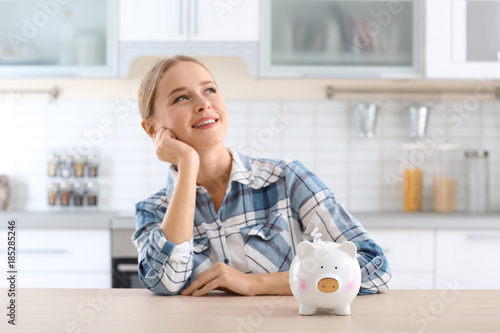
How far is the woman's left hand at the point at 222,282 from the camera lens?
1170 millimetres

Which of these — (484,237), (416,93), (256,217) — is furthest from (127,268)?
(416,93)

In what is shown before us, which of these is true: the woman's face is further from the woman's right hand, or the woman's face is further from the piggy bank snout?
the piggy bank snout

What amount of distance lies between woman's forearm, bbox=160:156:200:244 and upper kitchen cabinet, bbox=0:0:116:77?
1.74 m

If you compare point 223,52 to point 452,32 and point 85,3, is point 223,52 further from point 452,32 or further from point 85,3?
point 452,32

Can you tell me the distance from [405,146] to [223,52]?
107 cm

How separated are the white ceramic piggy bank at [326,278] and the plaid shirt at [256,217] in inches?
13.3

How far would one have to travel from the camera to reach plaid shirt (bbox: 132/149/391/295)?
1.35 meters

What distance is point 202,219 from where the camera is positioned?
1411mm

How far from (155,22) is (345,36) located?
0.91 m

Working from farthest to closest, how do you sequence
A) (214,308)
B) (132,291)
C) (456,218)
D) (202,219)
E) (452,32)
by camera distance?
1. (452,32)
2. (456,218)
3. (202,219)
4. (132,291)
5. (214,308)

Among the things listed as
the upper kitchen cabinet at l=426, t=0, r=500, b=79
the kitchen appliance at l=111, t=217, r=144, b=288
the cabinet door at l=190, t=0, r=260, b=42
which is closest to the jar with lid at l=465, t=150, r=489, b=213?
the upper kitchen cabinet at l=426, t=0, r=500, b=79

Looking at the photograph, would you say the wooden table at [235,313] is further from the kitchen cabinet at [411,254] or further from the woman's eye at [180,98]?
the kitchen cabinet at [411,254]

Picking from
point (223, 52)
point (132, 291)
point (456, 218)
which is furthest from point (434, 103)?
point (132, 291)

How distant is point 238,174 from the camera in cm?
140
